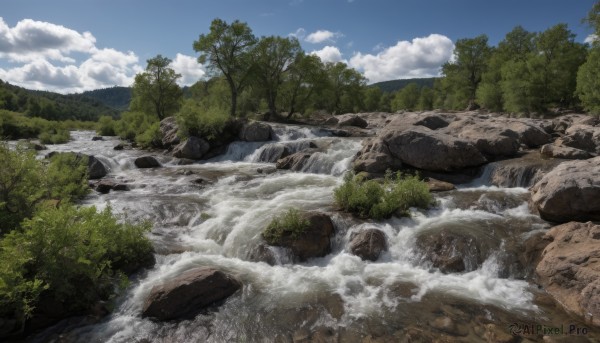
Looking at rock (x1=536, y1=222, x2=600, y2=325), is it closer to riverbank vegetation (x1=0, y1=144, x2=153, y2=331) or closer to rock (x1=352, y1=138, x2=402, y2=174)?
rock (x1=352, y1=138, x2=402, y2=174)

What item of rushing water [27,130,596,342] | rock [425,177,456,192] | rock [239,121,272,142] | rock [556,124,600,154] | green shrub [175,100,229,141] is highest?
green shrub [175,100,229,141]

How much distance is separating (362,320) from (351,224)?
5130 millimetres

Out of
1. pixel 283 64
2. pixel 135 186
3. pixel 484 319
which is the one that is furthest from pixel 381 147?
pixel 283 64

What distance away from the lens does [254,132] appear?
1344 inches

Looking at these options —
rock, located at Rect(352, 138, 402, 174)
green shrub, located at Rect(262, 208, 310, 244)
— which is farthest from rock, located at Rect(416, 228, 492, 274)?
rock, located at Rect(352, 138, 402, 174)

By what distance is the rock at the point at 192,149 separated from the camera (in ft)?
104

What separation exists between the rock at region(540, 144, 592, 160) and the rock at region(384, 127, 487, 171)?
3440 millimetres

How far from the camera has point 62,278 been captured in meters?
8.58

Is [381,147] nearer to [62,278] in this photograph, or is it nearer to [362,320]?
[362,320]

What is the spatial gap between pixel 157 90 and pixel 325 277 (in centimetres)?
4757

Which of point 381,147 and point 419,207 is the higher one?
point 381,147

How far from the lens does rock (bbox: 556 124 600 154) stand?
20734 mm

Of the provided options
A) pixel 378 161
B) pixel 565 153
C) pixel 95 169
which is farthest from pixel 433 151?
pixel 95 169

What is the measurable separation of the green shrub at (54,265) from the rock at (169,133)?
26221 millimetres
